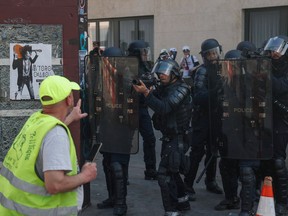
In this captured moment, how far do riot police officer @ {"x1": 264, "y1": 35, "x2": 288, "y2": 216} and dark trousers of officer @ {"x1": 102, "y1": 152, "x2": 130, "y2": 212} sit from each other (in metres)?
1.57

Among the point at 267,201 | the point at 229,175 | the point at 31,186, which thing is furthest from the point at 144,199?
the point at 31,186

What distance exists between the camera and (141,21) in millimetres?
18250

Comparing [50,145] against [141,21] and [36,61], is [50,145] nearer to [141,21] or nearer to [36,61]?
[36,61]

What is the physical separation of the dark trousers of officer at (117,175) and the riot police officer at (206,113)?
0.95 meters

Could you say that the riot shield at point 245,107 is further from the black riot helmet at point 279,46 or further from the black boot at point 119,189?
the black boot at point 119,189

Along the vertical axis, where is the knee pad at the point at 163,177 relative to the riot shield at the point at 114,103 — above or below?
below

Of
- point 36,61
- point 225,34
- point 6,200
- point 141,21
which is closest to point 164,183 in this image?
point 36,61

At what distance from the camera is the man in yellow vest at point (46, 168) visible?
8.68 ft

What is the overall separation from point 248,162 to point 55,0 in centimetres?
247

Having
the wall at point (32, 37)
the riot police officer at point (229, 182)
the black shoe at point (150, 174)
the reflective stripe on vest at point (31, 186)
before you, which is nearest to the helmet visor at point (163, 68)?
the wall at point (32, 37)

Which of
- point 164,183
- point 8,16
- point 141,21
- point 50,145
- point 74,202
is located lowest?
point 164,183

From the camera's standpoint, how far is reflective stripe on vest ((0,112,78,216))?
269 centimetres

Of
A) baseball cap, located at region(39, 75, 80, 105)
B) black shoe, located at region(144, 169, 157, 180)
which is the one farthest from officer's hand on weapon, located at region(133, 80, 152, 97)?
black shoe, located at region(144, 169, 157, 180)

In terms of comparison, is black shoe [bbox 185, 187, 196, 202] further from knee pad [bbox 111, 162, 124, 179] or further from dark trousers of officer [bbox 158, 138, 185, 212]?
knee pad [bbox 111, 162, 124, 179]
